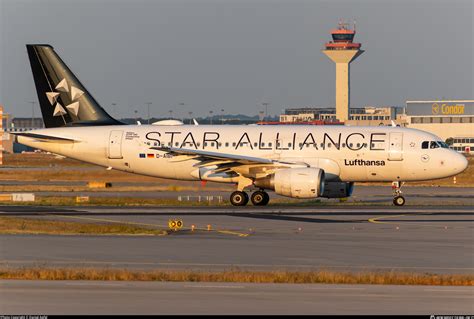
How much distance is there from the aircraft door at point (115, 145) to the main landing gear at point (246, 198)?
A: 22.8ft

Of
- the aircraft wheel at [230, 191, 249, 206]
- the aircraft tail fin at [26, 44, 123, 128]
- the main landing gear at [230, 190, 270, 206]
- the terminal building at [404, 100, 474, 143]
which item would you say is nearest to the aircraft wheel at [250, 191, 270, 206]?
the main landing gear at [230, 190, 270, 206]

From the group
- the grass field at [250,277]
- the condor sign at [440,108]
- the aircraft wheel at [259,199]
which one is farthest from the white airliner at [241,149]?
the condor sign at [440,108]

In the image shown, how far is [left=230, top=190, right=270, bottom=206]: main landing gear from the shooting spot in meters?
46.2

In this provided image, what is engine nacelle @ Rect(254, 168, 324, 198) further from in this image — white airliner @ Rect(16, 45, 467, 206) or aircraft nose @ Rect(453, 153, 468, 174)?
aircraft nose @ Rect(453, 153, 468, 174)

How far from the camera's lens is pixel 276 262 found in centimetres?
2547

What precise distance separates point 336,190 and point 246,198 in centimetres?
450

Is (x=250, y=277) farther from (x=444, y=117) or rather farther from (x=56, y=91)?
(x=444, y=117)

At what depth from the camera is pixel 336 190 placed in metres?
46.6

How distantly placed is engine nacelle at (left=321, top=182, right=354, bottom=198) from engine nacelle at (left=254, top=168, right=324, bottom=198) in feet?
7.03

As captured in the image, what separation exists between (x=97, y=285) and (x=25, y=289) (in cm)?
157

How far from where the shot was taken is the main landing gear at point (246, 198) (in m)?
46.2

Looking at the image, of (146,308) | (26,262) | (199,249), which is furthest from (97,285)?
(199,249)

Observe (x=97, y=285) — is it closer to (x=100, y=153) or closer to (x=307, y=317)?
(x=307, y=317)

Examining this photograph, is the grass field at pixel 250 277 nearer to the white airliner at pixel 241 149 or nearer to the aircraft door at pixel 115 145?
the white airliner at pixel 241 149
